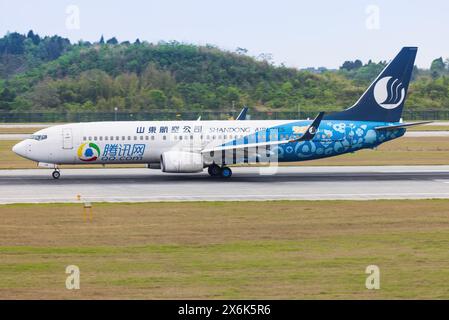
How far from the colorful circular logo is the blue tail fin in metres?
13.5

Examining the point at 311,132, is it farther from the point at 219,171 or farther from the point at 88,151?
the point at 88,151

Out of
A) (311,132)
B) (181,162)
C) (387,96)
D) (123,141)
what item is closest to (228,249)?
(181,162)

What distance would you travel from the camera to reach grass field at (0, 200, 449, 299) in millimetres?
20688

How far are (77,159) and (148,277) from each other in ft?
89.8

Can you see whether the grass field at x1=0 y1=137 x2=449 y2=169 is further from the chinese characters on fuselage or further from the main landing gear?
the chinese characters on fuselage

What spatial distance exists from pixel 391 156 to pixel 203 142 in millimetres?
21063

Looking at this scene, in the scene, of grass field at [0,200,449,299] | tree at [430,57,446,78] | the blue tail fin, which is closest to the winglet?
the blue tail fin

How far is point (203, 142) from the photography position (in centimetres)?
4869

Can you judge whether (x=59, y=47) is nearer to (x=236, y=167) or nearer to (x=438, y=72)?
(x=438, y=72)

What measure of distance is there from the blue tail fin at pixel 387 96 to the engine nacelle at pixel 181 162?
864 cm

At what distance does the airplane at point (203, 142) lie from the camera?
48125mm

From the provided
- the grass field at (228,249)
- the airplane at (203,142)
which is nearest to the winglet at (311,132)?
the airplane at (203,142)

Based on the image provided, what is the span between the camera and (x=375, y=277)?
2150 cm

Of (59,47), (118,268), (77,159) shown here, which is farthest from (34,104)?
(118,268)
